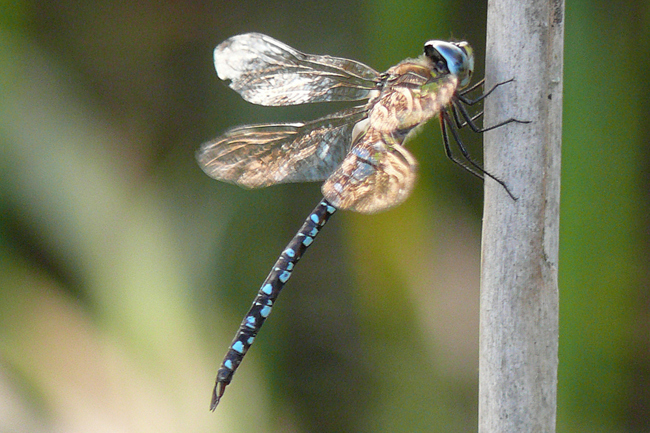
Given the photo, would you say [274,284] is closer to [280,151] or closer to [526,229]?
[280,151]

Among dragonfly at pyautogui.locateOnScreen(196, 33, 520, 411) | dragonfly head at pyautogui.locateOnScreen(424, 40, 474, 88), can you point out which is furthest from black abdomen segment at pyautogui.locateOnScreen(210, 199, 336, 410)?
dragonfly head at pyautogui.locateOnScreen(424, 40, 474, 88)

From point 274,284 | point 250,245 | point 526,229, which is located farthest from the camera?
point 250,245

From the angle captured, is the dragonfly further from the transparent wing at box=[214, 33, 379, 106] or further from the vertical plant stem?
the vertical plant stem

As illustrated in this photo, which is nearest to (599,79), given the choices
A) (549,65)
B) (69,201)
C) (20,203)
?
(549,65)

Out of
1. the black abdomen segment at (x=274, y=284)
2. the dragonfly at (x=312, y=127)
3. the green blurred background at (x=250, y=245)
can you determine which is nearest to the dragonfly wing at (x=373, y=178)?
the dragonfly at (x=312, y=127)

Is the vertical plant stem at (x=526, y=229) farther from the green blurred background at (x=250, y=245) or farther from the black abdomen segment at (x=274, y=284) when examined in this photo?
the green blurred background at (x=250, y=245)

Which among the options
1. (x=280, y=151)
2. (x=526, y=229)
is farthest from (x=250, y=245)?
(x=526, y=229)
